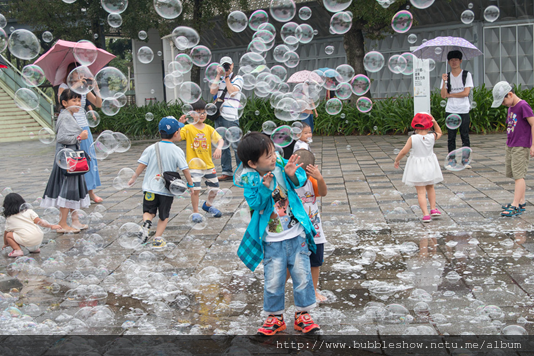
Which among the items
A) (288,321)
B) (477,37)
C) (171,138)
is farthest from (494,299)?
(477,37)

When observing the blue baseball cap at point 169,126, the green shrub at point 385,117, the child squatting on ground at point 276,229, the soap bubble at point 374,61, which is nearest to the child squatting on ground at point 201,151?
the blue baseball cap at point 169,126

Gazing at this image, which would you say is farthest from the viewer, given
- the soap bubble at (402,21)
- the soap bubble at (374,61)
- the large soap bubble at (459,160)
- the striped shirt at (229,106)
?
the striped shirt at (229,106)

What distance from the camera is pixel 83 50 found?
22.4 ft

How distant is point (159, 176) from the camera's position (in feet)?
17.6

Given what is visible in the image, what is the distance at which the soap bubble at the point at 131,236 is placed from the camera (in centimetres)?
511

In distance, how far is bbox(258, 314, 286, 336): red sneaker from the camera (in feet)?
10.5

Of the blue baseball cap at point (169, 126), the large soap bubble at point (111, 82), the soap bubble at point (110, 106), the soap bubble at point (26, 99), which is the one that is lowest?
the blue baseball cap at point (169, 126)

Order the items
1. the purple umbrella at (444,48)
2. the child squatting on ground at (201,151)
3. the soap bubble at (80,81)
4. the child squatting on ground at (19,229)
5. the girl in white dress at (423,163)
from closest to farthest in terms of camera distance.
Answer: the child squatting on ground at (19,229)
the girl in white dress at (423,163)
the soap bubble at (80,81)
the child squatting on ground at (201,151)
the purple umbrella at (444,48)

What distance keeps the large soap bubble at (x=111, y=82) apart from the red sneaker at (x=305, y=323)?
417 centimetres

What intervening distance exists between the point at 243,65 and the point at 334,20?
1430mm

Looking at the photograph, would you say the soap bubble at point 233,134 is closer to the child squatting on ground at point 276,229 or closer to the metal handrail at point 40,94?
the child squatting on ground at point 276,229

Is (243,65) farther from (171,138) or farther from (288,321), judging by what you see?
(288,321)

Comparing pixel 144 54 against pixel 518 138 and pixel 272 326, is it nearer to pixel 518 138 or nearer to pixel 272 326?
pixel 518 138

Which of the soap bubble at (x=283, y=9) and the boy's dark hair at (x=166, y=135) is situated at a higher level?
the soap bubble at (x=283, y=9)
